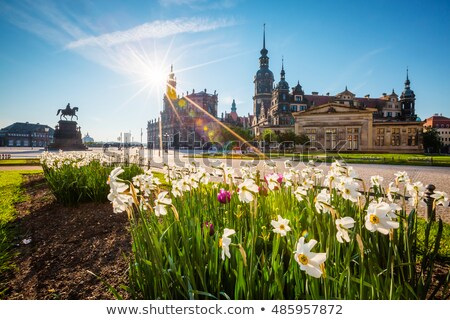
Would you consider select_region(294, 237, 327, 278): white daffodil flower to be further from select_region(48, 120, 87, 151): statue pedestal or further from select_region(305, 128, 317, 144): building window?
select_region(305, 128, 317, 144): building window

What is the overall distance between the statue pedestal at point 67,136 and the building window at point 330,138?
132 feet

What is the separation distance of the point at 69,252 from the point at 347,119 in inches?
1663

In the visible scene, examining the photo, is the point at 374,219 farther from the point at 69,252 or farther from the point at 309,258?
the point at 69,252

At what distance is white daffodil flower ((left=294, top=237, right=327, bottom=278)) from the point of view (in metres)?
0.96

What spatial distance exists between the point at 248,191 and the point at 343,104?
146 ft

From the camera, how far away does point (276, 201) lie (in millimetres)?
2816

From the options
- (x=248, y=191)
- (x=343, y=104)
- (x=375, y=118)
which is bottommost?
(x=248, y=191)

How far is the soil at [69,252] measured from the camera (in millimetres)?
2252

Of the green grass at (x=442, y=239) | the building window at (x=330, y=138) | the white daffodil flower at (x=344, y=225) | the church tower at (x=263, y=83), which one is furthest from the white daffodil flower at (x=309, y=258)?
the church tower at (x=263, y=83)

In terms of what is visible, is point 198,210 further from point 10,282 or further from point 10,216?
point 10,216

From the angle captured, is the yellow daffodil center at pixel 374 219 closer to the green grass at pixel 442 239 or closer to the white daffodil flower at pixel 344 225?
the white daffodil flower at pixel 344 225

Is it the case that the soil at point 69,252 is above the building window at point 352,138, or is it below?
below

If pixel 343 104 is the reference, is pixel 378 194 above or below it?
below
